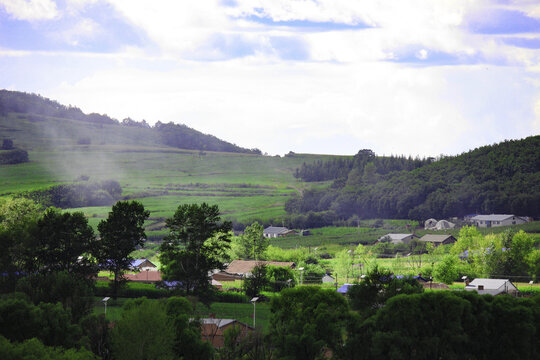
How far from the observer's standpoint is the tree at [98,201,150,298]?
77938mm

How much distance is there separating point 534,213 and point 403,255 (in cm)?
7214

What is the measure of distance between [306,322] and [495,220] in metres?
142

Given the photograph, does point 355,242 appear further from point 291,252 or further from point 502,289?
point 502,289

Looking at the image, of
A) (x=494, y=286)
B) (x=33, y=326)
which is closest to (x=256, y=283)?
(x=494, y=286)

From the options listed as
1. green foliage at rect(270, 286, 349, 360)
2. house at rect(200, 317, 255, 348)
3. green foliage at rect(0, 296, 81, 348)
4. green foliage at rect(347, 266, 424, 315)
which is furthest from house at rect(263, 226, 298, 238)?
green foliage at rect(0, 296, 81, 348)

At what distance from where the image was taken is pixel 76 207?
189375 mm

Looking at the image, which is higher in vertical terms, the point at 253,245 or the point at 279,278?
the point at 253,245

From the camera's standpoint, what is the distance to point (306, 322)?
52188 millimetres

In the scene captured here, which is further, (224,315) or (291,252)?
(291,252)

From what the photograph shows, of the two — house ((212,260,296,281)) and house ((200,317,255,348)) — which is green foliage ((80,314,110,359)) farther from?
house ((212,260,296,281))

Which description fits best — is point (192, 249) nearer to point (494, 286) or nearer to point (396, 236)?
point (494, 286)

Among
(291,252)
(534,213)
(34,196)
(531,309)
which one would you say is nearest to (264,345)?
(531,309)

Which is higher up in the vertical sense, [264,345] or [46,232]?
[46,232]

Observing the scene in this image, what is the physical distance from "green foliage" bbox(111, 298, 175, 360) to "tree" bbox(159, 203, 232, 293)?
2756cm
